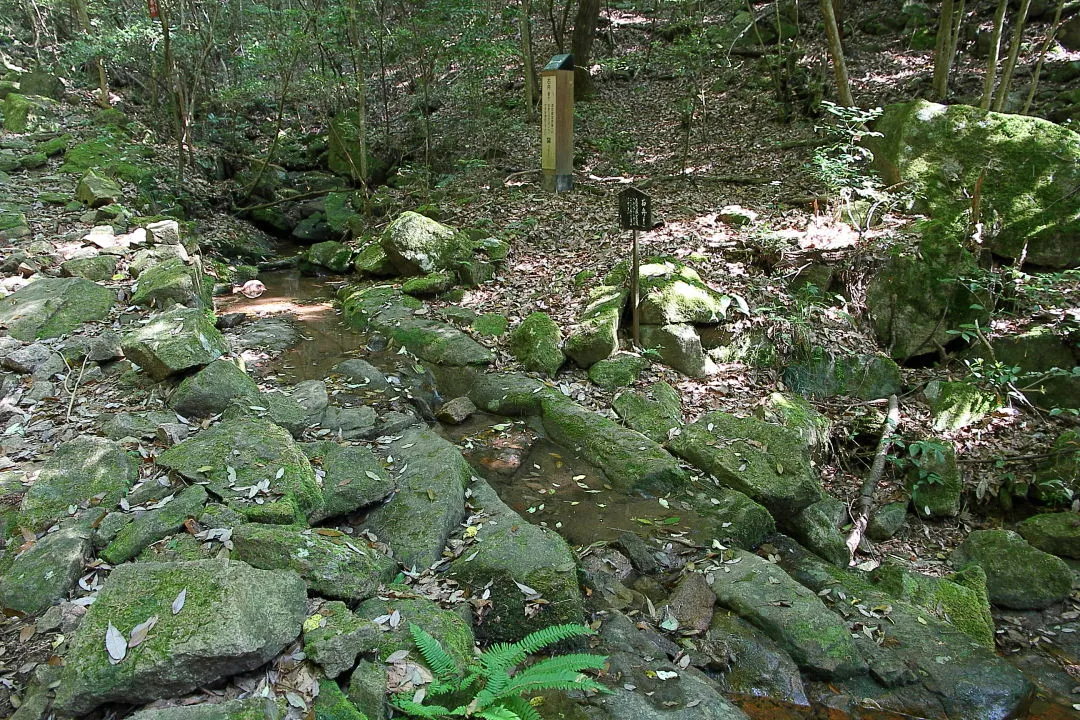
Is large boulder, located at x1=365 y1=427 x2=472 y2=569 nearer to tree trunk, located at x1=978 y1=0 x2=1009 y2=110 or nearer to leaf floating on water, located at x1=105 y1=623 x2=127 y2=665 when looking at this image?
leaf floating on water, located at x1=105 y1=623 x2=127 y2=665

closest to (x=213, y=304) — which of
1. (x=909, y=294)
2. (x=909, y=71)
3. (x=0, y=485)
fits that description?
(x=0, y=485)

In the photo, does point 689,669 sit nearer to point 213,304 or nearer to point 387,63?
point 213,304

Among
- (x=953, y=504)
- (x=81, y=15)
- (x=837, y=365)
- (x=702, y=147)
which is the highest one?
(x=81, y=15)

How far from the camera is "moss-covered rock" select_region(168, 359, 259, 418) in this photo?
4.91 meters

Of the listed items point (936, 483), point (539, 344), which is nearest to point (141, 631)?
point (539, 344)

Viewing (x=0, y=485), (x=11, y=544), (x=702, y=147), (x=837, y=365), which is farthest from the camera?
(x=702, y=147)

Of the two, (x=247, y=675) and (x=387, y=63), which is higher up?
(x=387, y=63)

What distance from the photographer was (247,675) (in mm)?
2764

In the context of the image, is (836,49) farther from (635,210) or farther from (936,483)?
(936,483)

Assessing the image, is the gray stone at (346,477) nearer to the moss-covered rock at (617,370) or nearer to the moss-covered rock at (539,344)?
the moss-covered rock at (539,344)

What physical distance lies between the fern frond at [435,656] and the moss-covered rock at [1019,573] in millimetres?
4330

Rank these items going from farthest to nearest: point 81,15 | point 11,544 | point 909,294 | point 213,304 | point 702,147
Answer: point 81,15 → point 702,147 → point 213,304 → point 909,294 → point 11,544

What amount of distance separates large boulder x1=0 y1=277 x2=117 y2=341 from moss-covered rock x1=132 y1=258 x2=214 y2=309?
0.31 meters

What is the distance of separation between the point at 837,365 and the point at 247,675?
21.1ft
